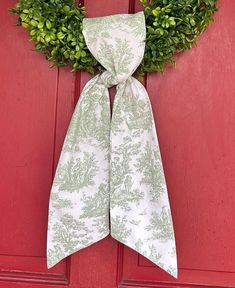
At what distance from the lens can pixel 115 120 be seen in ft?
4.80

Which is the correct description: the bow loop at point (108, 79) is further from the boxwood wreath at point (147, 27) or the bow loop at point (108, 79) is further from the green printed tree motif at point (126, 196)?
the green printed tree motif at point (126, 196)

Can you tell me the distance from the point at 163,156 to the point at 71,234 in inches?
13.0

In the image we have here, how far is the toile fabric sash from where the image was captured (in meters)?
1.43

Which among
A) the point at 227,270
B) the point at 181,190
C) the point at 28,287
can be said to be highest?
the point at 181,190

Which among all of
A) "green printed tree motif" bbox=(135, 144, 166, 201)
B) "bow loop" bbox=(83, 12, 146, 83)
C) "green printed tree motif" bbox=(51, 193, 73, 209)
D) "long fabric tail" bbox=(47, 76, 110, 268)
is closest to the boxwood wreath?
"bow loop" bbox=(83, 12, 146, 83)

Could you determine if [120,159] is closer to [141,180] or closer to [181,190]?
[141,180]

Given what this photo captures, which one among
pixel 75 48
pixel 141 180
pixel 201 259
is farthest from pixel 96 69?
pixel 201 259

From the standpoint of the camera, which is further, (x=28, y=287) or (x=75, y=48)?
(x=28, y=287)

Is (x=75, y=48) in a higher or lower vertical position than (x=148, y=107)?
higher

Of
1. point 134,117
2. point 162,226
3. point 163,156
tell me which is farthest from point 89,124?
point 162,226

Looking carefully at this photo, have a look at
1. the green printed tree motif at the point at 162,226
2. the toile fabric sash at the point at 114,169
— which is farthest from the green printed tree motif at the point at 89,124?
the green printed tree motif at the point at 162,226

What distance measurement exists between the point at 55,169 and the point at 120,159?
0.72 ft

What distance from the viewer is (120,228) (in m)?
1.44

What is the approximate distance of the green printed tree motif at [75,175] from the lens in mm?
1467
